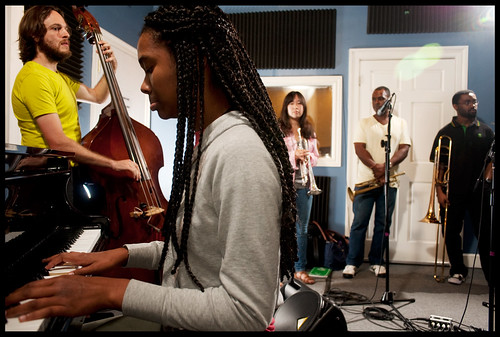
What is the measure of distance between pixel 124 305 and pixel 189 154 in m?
0.40

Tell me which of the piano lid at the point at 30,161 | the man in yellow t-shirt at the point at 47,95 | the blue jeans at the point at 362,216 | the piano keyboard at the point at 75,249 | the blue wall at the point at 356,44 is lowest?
the blue jeans at the point at 362,216

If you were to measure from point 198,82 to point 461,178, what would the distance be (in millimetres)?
4131

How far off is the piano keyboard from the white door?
4163 mm

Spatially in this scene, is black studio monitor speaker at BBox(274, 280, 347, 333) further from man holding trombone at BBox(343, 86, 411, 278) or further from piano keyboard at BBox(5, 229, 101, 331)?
man holding trombone at BBox(343, 86, 411, 278)

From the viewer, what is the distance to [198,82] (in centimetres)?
97

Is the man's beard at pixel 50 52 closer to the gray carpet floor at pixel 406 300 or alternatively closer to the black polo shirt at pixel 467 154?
the gray carpet floor at pixel 406 300

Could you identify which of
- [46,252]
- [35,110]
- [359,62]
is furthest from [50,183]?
[359,62]

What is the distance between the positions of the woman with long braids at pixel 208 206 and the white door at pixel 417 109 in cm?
436

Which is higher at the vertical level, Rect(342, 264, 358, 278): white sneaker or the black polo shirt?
the black polo shirt

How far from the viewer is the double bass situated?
2152 millimetres

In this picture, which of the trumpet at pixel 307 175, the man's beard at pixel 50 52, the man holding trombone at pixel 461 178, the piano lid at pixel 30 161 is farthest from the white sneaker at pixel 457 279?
the man's beard at pixel 50 52

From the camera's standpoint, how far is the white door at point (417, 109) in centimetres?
491

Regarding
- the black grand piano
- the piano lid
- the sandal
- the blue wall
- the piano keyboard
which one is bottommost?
the sandal

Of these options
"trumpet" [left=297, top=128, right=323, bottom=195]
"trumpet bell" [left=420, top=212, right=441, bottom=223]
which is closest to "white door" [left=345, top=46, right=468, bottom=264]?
"trumpet bell" [left=420, top=212, right=441, bottom=223]
